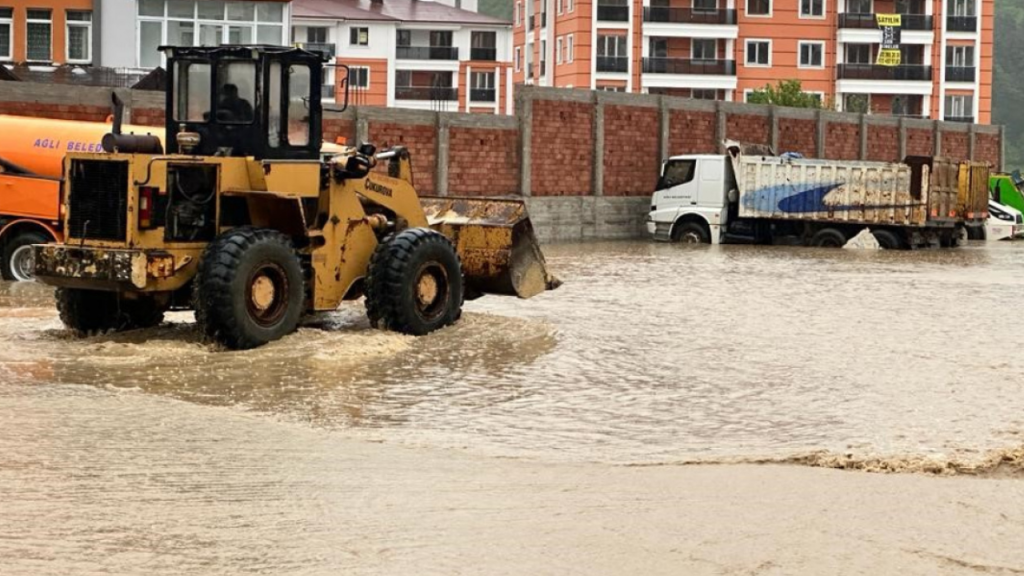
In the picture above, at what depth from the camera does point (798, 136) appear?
158 ft

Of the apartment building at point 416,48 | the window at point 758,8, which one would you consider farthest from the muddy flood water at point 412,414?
the apartment building at point 416,48

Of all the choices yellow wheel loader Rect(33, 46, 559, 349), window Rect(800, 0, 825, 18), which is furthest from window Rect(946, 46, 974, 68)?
yellow wheel loader Rect(33, 46, 559, 349)

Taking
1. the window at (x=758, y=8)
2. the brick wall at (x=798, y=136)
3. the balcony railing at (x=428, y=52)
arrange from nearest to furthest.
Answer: the brick wall at (x=798, y=136) < the window at (x=758, y=8) < the balcony railing at (x=428, y=52)

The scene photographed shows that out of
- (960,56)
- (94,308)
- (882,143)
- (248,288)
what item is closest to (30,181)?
(94,308)

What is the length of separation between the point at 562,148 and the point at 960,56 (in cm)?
4251

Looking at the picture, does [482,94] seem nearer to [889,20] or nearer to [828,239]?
[889,20]

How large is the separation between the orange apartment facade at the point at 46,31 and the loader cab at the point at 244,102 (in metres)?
29.3

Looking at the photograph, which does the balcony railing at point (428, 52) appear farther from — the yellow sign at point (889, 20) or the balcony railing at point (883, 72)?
the yellow sign at point (889, 20)

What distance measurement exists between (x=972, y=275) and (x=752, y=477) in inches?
768

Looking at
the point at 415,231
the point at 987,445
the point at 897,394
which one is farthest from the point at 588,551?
the point at 415,231

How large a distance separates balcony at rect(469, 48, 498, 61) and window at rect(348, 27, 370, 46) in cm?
634

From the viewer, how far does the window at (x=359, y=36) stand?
261ft

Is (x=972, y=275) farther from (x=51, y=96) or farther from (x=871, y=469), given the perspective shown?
(x=871, y=469)

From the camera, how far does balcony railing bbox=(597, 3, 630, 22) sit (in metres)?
72.1
